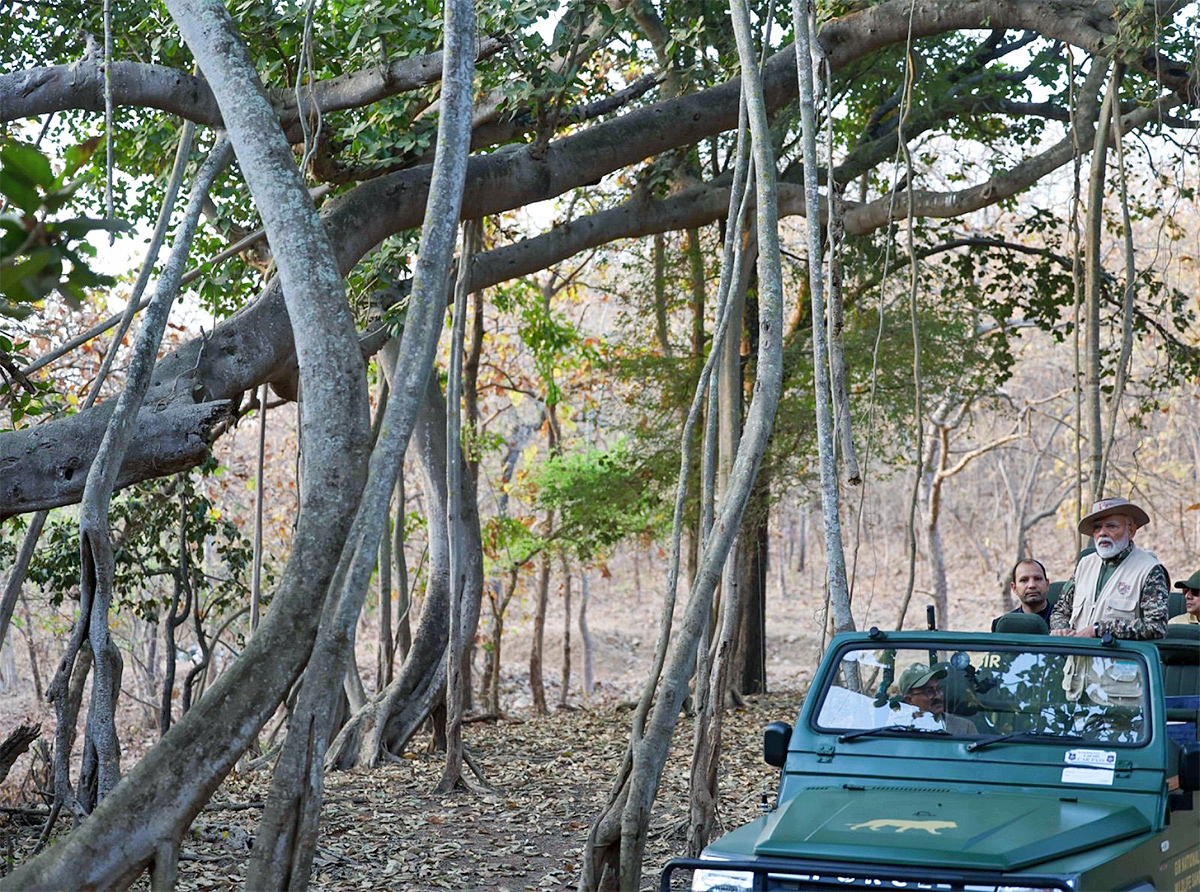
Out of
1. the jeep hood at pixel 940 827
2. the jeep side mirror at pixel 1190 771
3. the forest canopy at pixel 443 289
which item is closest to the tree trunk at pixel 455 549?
the forest canopy at pixel 443 289

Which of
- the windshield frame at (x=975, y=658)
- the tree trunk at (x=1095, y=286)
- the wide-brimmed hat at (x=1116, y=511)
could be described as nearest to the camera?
the windshield frame at (x=975, y=658)

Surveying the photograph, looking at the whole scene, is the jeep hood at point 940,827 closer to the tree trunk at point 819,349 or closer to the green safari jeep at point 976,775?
the green safari jeep at point 976,775

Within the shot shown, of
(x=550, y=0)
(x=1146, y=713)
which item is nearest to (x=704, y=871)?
(x=1146, y=713)

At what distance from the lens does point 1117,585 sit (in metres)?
4.71

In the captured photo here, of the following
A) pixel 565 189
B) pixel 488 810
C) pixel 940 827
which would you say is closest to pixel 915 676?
pixel 940 827

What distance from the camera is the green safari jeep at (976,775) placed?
10.3 feet

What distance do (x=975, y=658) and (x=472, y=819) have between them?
3957 mm

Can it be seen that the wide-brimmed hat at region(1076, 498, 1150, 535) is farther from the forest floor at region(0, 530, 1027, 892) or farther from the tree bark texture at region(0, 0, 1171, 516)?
the tree bark texture at region(0, 0, 1171, 516)

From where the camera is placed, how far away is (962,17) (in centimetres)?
778

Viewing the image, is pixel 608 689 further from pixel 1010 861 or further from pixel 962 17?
pixel 1010 861

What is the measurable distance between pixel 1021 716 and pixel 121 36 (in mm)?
6573

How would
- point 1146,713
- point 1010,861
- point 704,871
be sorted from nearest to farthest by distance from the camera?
1. point 1010,861
2. point 704,871
3. point 1146,713

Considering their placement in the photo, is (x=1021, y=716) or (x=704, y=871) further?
(x=1021, y=716)

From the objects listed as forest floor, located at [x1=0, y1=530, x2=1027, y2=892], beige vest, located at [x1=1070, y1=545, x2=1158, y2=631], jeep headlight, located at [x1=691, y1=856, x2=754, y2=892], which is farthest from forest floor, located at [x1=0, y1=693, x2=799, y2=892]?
jeep headlight, located at [x1=691, y1=856, x2=754, y2=892]
